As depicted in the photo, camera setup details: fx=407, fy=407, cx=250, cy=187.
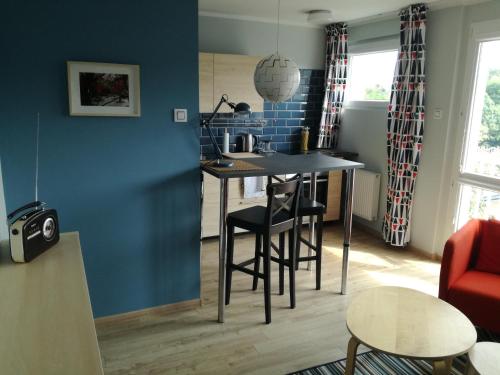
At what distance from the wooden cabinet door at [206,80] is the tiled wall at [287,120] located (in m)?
0.45

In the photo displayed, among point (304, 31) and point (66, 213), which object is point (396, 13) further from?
point (66, 213)

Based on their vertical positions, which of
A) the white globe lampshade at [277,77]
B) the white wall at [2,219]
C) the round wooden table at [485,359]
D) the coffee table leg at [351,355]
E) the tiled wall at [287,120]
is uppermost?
the white globe lampshade at [277,77]

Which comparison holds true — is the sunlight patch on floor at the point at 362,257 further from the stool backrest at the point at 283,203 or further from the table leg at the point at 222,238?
the table leg at the point at 222,238

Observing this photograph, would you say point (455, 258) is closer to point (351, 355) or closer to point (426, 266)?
point (351, 355)

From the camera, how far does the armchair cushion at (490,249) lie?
9.45ft

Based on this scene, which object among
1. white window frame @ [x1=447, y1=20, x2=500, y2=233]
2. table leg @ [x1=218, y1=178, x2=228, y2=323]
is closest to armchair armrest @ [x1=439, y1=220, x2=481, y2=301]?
white window frame @ [x1=447, y1=20, x2=500, y2=233]

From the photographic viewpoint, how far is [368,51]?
4.77m

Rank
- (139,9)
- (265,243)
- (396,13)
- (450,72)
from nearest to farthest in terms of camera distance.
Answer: (139,9)
(265,243)
(450,72)
(396,13)

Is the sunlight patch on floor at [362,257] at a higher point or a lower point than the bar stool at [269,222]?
lower

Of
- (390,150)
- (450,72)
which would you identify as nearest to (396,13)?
(450,72)

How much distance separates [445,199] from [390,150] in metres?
0.74

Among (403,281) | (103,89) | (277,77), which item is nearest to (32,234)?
(103,89)

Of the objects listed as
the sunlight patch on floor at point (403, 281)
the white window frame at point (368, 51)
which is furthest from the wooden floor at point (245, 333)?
the white window frame at point (368, 51)

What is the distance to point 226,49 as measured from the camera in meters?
4.65
